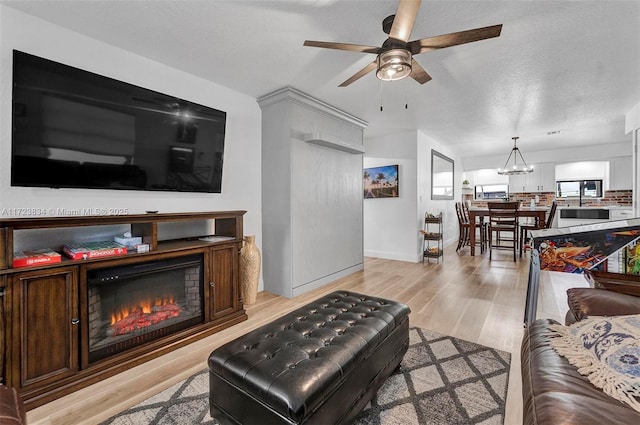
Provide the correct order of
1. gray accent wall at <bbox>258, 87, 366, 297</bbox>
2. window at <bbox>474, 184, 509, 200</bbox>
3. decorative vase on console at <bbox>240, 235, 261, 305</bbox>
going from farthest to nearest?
1. window at <bbox>474, 184, 509, 200</bbox>
2. gray accent wall at <bbox>258, 87, 366, 297</bbox>
3. decorative vase on console at <bbox>240, 235, 261, 305</bbox>

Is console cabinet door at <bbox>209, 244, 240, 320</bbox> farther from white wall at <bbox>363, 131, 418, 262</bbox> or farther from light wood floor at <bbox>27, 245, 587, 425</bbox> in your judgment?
white wall at <bbox>363, 131, 418, 262</bbox>

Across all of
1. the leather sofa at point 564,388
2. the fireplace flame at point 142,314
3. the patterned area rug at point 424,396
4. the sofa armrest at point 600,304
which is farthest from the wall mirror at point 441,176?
the fireplace flame at point 142,314

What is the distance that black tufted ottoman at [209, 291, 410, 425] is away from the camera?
3.38 ft

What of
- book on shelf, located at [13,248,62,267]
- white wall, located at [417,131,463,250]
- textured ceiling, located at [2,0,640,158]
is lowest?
book on shelf, located at [13,248,62,267]

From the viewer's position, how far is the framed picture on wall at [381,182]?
517 centimetres

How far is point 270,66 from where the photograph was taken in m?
2.61

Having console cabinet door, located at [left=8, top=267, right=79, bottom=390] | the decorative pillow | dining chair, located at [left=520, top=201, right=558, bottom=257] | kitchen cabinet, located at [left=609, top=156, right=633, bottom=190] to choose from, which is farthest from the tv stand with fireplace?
kitchen cabinet, located at [left=609, top=156, right=633, bottom=190]

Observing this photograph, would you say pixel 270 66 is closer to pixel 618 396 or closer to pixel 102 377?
pixel 102 377

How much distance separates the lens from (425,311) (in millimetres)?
2715

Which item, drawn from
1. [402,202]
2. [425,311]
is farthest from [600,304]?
[402,202]

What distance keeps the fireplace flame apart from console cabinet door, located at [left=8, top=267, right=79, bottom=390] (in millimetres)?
254

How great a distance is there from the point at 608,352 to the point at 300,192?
108 inches

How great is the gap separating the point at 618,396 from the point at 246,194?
314cm

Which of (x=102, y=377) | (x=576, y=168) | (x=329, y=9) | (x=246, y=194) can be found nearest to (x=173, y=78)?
(x=246, y=194)
